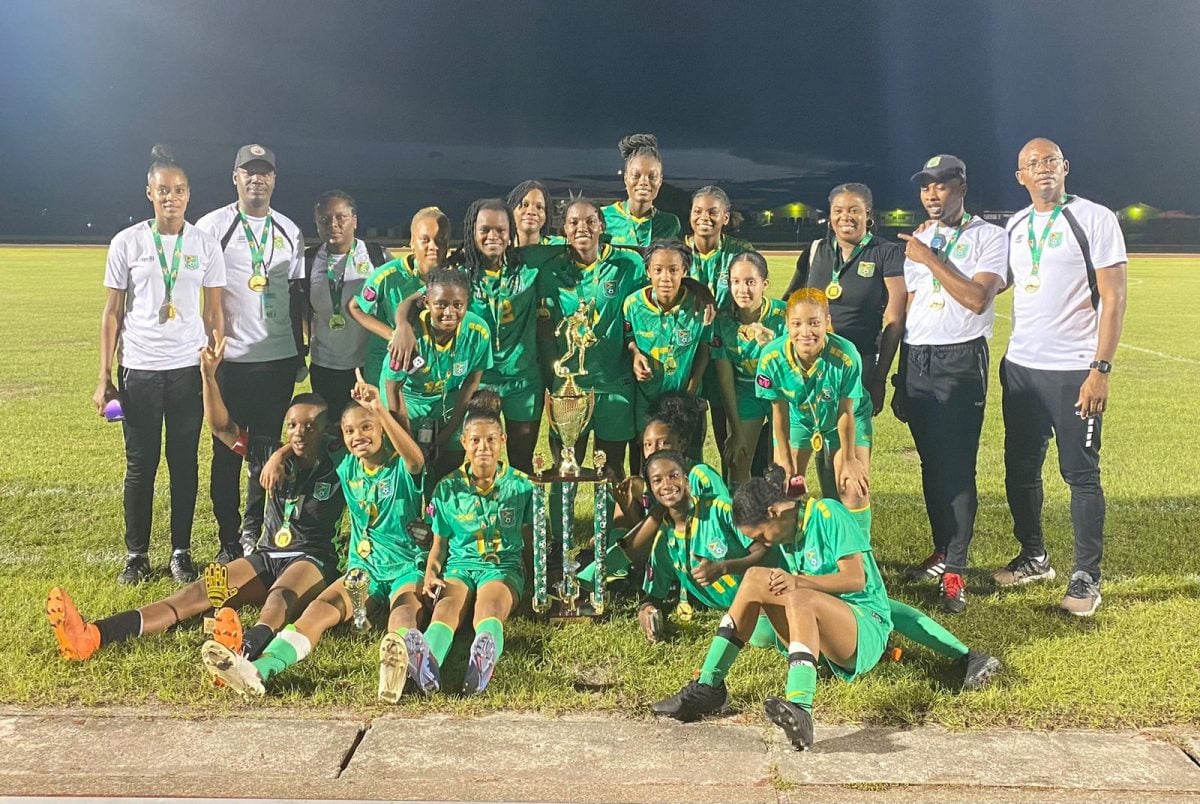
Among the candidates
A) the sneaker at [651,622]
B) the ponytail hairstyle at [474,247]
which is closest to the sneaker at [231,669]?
the sneaker at [651,622]

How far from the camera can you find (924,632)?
3551 millimetres

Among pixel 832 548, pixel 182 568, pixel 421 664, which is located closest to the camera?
pixel 421 664

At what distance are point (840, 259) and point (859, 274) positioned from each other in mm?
114

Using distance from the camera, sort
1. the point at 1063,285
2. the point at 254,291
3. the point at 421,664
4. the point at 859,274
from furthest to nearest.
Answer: the point at 254,291 → the point at 859,274 → the point at 1063,285 → the point at 421,664

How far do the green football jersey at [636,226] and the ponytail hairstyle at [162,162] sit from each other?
78.4 inches

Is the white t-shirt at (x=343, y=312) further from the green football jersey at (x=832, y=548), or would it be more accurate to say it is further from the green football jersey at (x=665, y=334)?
the green football jersey at (x=832, y=548)

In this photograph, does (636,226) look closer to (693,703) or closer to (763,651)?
(763,651)

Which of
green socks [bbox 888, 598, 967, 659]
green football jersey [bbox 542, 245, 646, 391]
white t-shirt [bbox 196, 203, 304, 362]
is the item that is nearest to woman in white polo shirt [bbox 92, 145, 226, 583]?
white t-shirt [bbox 196, 203, 304, 362]

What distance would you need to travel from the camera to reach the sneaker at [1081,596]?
4.23 m

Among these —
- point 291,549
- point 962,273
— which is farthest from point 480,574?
point 962,273

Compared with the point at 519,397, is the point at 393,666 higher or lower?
lower

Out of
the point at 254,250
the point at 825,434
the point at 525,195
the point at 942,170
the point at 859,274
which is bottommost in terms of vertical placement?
the point at 825,434

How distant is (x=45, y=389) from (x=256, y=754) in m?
8.84

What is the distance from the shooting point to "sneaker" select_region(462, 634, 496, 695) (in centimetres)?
339
